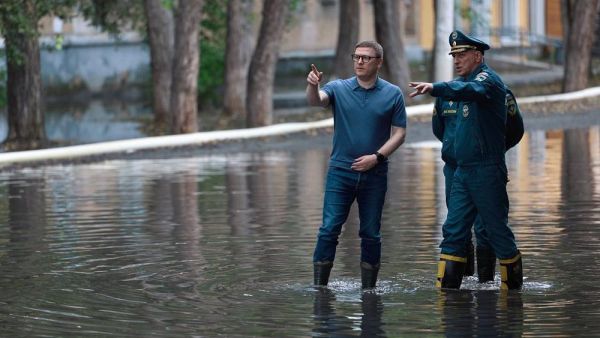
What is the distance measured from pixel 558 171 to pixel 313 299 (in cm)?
1075

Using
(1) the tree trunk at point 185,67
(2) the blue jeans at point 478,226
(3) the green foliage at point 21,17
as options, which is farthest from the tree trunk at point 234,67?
(2) the blue jeans at point 478,226

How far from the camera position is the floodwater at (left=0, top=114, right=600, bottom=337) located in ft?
32.4

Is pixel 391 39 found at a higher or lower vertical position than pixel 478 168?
higher

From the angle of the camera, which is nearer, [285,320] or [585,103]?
[285,320]

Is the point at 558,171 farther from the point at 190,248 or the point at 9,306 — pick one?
the point at 9,306

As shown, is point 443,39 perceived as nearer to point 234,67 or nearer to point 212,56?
point 234,67

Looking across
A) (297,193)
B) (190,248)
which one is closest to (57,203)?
(297,193)

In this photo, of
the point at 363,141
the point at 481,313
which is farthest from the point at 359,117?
the point at 481,313

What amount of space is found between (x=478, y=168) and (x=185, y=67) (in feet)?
63.8

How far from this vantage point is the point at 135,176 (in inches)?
872

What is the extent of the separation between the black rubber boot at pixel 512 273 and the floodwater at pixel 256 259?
0.11 m

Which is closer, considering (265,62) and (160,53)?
(265,62)

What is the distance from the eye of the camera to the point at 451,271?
1090 cm

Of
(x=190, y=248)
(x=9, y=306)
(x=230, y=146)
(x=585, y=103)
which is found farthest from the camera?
(x=585, y=103)
